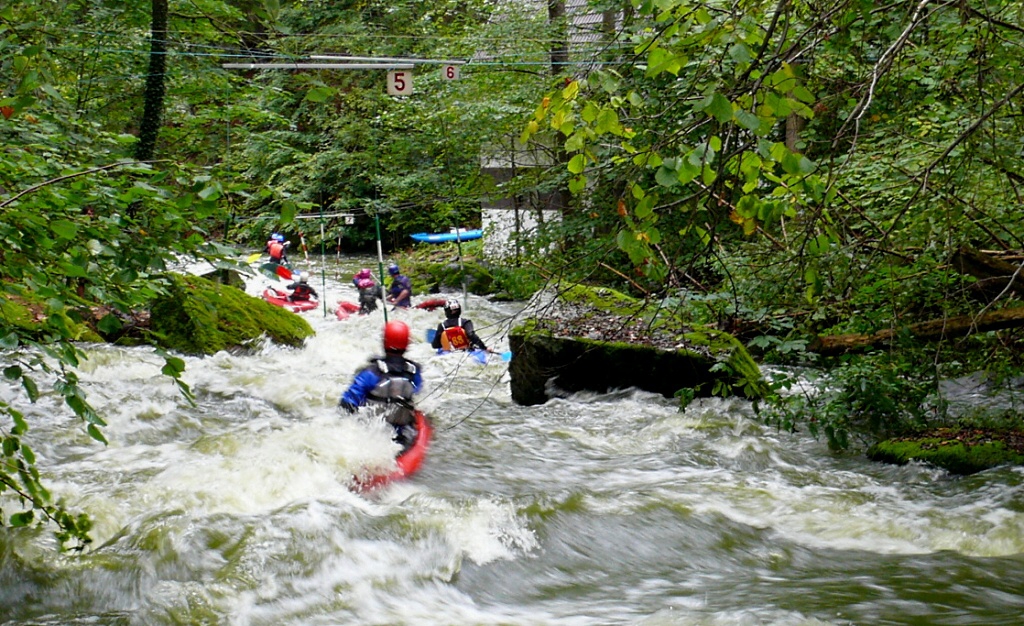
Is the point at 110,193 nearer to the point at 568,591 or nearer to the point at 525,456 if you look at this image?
the point at 568,591

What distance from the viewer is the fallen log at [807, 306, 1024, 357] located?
6.29 meters

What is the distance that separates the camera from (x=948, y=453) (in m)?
7.08

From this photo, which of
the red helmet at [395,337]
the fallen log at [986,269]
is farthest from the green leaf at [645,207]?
the red helmet at [395,337]

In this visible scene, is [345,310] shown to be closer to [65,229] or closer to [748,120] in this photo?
[65,229]

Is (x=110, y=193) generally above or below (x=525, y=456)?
above

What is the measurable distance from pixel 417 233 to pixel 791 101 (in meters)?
27.0

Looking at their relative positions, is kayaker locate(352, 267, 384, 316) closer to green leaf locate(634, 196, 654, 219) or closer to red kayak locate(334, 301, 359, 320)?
red kayak locate(334, 301, 359, 320)

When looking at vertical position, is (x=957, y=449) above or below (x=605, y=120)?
below

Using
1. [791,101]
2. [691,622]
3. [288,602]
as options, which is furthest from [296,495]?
[791,101]

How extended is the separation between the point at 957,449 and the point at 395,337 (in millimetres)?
4444

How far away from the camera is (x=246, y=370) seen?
11.5 m

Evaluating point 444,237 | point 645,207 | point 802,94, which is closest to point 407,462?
point 645,207

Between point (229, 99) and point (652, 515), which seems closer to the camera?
point (652, 515)

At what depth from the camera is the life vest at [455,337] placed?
12.0 metres
